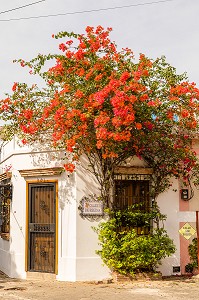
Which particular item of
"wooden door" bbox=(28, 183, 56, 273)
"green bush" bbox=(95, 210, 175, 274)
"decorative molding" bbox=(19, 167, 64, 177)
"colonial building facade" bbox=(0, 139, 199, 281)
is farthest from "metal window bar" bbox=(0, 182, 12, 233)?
"green bush" bbox=(95, 210, 175, 274)

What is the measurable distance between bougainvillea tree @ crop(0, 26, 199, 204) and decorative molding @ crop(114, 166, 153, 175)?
16 cm

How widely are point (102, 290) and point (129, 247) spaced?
52.5 inches

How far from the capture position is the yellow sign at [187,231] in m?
13.0

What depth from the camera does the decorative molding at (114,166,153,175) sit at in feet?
43.5

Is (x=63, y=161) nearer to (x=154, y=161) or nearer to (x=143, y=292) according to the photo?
(x=154, y=161)

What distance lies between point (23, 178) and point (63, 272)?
280 centimetres

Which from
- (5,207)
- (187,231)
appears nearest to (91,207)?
(187,231)

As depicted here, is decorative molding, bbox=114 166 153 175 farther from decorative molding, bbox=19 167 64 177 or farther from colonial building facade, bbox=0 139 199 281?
decorative molding, bbox=19 167 64 177

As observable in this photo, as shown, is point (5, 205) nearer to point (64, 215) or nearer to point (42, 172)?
point (42, 172)

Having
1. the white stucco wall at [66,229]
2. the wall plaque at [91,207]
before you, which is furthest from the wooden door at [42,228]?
the wall plaque at [91,207]

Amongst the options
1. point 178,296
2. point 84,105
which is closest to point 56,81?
point 84,105

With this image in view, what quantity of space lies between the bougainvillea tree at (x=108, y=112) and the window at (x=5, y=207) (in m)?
2.12

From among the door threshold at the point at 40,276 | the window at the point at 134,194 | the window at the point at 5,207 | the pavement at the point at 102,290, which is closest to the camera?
the pavement at the point at 102,290

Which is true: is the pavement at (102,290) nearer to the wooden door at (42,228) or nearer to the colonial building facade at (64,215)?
the colonial building facade at (64,215)
